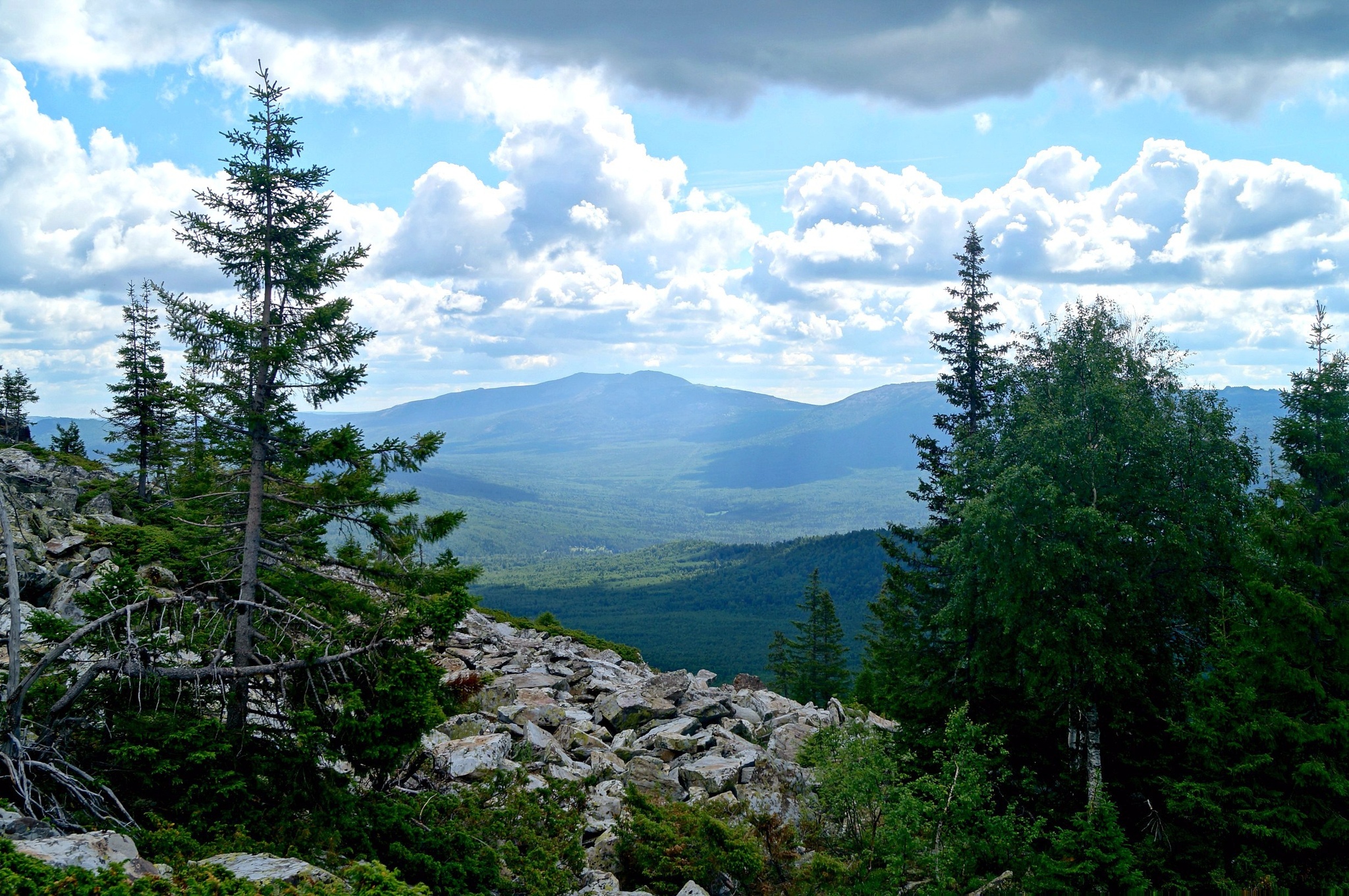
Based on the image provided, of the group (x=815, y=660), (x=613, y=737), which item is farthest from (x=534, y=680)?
(x=815, y=660)

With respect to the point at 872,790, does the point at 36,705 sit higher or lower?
higher

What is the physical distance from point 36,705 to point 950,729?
52.3 ft

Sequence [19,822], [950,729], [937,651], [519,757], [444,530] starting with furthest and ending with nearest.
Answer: [937,651], [519,757], [950,729], [444,530], [19,822]

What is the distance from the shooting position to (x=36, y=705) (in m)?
10.1

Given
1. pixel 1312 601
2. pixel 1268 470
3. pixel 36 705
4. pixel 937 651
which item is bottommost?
pixel 937 651

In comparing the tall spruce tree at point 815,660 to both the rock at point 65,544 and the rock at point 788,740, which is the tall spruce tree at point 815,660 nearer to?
the rock at point 788,740

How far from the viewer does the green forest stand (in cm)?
1041

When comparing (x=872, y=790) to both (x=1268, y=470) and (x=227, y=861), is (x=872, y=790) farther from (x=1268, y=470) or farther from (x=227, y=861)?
(x=1268, y=470)

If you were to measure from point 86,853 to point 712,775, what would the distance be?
1341 cm

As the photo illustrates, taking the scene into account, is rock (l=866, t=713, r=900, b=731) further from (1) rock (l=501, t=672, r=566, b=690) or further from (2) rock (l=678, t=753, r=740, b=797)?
(1) rock (l=501, t=672, r=566, b=690)

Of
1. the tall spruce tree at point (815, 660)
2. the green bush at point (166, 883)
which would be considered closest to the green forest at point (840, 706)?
the green bush at point (166, 883)

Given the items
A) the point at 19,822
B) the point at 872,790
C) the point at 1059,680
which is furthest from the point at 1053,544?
the point at 19,822

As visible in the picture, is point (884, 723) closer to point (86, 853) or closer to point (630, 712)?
point (630, 712)

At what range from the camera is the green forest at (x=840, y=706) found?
10.4 meters
